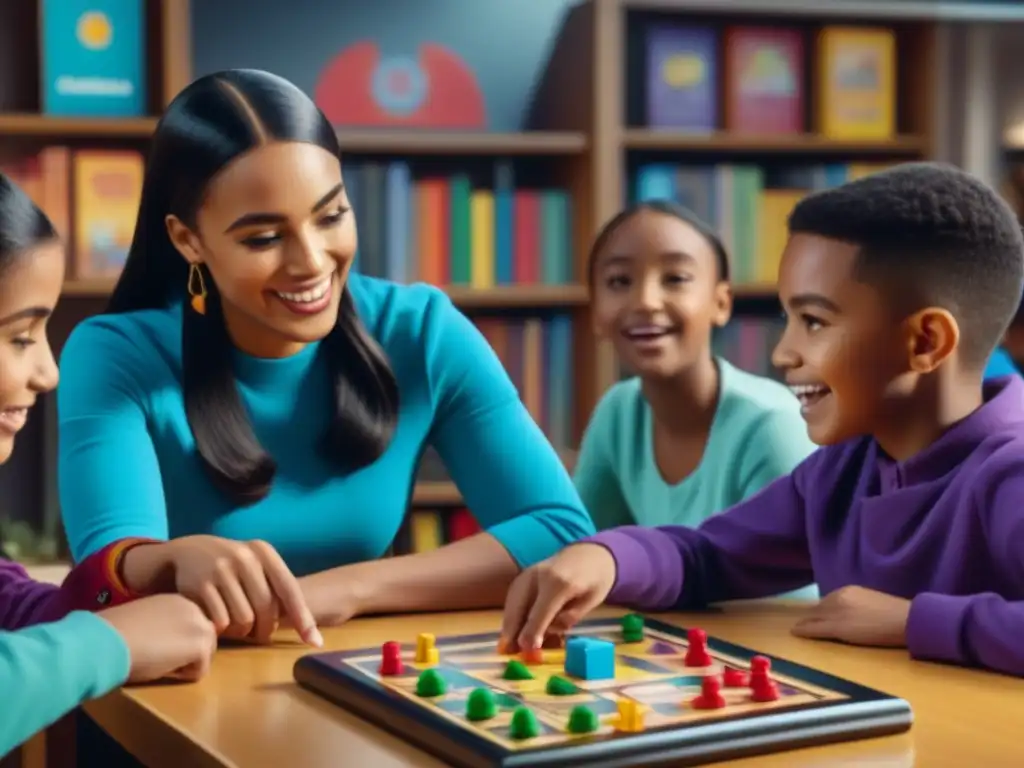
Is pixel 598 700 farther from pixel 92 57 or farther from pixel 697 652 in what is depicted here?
pixel 92 57

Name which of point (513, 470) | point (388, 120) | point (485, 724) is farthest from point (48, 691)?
point (388, 120)

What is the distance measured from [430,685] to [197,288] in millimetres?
652

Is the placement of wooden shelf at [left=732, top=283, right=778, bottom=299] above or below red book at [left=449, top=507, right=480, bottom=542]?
above

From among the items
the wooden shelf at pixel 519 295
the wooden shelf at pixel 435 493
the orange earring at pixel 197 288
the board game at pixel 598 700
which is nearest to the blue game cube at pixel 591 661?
the board game at pixel 598 700

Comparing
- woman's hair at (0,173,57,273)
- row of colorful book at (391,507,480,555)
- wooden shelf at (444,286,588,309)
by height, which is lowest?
row of colorful book at (391,507,480,555)

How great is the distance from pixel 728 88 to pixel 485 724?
286 centimetres

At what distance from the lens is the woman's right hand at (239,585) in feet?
3.64

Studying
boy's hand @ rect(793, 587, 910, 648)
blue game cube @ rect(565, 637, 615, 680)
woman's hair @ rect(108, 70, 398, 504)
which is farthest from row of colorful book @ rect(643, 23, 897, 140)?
blue game cube @ rect(565, 637, 615, 680)

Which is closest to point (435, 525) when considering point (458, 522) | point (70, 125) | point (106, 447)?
point (458, 522)

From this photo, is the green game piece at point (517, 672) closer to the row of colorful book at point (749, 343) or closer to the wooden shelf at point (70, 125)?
the wooden shelf at point (70, 125)

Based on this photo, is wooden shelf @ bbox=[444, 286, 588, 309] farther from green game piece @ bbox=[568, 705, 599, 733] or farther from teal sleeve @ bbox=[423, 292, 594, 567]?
green game piece @ bbox=[568, 705, 599, 733]

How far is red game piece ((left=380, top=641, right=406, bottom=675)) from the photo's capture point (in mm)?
979

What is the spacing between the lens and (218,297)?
1441 mm

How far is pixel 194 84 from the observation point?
139cm
